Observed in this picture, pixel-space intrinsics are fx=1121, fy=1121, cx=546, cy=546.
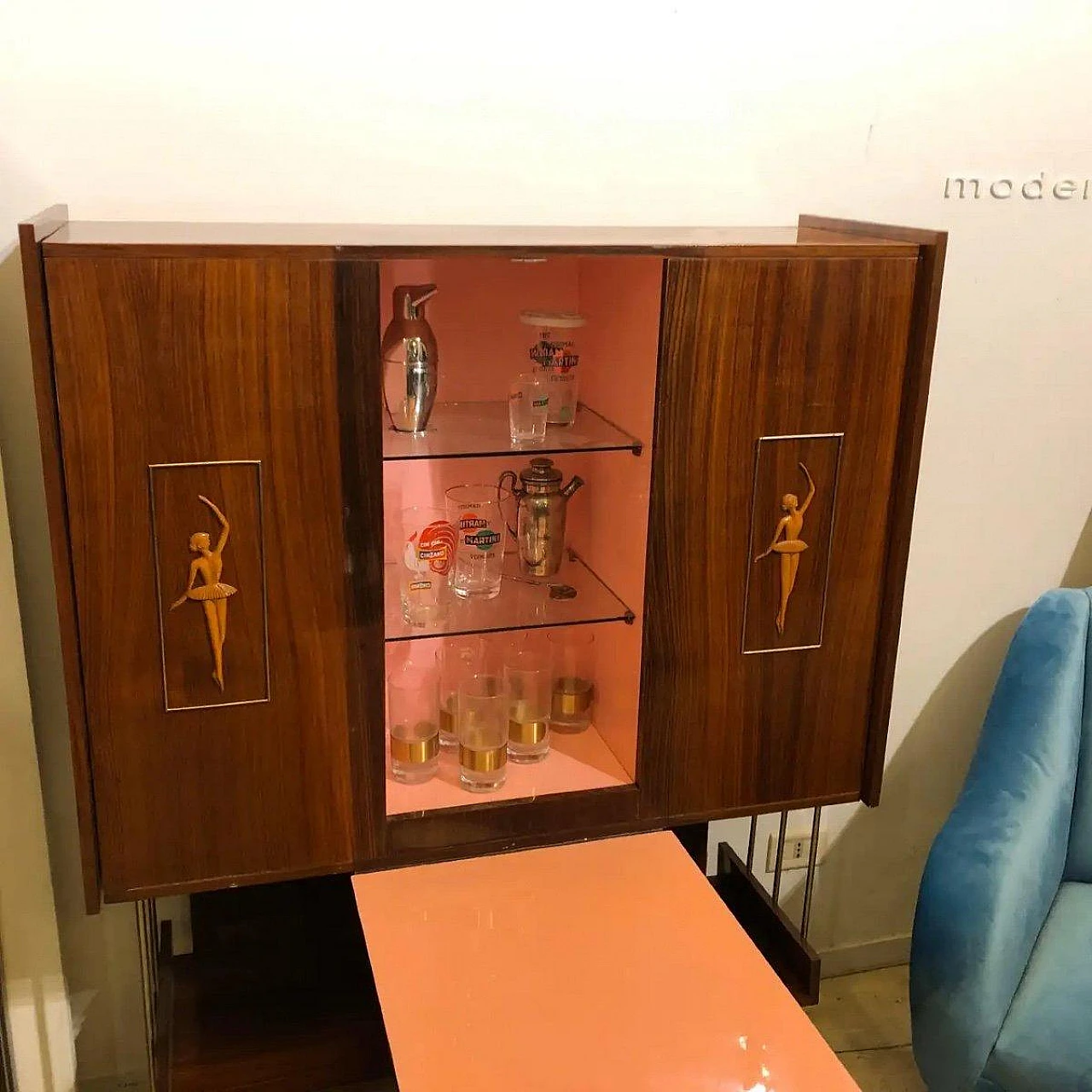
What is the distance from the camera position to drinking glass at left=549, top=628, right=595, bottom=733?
1.74m

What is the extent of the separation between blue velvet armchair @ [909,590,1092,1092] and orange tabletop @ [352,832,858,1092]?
555 millimetres

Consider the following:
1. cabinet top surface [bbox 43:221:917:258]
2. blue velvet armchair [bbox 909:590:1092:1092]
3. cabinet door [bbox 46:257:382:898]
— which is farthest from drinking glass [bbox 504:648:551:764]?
blue velvet armchair [bbox 909:590:1092:1092]

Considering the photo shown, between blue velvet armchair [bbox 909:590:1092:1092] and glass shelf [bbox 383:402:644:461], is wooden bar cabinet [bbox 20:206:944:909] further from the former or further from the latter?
blue velvet armchair [bbox 909:590:1092:1092]

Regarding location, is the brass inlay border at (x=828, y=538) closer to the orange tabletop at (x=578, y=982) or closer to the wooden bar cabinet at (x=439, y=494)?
the wooden bar cabinet at (x=439, y=494)

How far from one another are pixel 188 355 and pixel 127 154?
19.7 inches

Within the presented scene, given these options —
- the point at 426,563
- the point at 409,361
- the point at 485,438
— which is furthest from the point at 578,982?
the point at 409,361

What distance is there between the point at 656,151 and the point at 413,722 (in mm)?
956

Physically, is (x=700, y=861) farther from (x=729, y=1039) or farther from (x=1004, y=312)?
(x=1004, y=312)

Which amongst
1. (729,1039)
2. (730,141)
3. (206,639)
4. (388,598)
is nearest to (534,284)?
(730,141)

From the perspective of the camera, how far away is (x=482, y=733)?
5.25 feet

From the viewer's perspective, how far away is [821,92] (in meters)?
1.81

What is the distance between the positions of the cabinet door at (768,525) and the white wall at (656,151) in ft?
1.48

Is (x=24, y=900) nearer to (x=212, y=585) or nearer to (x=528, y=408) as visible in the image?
(x=212, y=585)

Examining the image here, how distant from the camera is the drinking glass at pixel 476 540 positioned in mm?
1611
